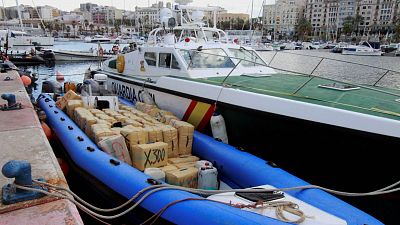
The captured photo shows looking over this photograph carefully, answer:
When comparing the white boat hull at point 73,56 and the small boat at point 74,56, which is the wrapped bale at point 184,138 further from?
the white boat hull at point 73,56

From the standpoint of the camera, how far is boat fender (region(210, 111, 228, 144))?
5.54 metres

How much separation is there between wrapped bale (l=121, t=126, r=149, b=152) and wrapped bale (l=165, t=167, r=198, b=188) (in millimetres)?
746

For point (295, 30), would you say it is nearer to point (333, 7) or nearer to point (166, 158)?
point (333, 7)

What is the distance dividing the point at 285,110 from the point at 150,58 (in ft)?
14.3

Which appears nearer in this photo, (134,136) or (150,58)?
(134,136)

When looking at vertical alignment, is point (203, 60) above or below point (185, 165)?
above

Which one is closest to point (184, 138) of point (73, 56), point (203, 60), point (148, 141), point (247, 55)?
point (148, 141)

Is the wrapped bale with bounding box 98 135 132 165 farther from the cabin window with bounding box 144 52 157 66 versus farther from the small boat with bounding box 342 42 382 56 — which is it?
the small boat with bounding box 342 42 382 56

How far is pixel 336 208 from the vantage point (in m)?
3.39

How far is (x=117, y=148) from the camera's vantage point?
491 cm

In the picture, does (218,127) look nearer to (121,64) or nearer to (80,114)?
(80,114)

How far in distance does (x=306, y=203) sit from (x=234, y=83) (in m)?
3.04

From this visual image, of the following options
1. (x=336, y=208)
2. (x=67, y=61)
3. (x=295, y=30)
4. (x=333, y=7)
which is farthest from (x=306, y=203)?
(x=333, y=7)

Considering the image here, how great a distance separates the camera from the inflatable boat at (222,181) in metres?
3.15
